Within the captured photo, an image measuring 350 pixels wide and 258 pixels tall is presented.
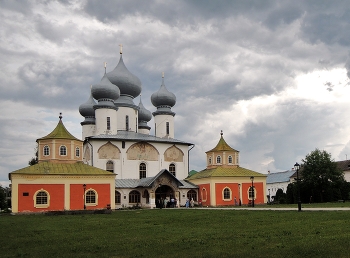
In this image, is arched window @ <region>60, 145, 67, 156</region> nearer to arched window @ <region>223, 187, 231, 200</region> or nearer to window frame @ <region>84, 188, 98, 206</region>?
window frame @ <region>84, 188, 98, 206</region>

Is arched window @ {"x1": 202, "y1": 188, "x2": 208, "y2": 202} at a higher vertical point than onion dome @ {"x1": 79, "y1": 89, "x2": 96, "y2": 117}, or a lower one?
lower

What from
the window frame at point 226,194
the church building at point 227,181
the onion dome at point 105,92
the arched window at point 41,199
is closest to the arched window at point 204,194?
the church building at point 227,181

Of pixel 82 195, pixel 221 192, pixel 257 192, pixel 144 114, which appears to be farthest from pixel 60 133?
pixel 257 192

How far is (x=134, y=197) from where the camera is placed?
45875 mm

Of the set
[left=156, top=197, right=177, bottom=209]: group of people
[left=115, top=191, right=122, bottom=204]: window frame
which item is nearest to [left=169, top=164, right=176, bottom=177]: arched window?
[left=156, top=197, right=177, bottom=209]: group of people

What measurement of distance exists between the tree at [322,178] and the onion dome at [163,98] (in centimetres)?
1850

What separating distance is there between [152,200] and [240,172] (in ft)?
36.6

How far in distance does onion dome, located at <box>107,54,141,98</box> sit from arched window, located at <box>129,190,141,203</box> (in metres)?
13.8

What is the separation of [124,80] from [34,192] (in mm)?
20318

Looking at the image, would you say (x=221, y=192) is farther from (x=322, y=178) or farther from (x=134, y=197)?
(x=322, y=178)

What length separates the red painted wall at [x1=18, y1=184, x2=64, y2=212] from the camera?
3753cm

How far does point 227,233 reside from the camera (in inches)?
542

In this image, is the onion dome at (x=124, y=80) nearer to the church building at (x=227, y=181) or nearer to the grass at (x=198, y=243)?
the church building at (x=227, y=181)

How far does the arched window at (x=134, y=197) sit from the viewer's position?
150ft
